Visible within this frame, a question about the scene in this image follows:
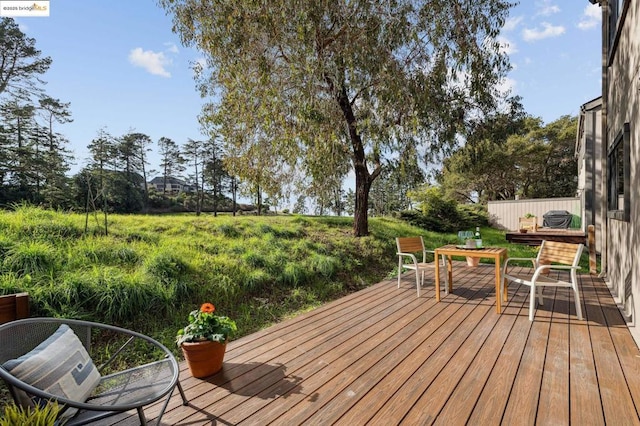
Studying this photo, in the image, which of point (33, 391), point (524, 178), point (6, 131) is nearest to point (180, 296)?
point (33, 391)

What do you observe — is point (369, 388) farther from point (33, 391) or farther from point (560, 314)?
point (560, 314)

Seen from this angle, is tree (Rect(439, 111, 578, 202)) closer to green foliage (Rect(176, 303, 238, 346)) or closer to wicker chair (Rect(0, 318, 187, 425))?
green foliage (Rect(176, 303, 238, 346))

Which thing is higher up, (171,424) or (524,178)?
(524,178)

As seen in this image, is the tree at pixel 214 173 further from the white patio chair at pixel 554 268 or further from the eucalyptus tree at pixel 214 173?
the white patio chair at pixel 554 268

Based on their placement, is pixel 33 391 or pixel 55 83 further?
pixel 55 83

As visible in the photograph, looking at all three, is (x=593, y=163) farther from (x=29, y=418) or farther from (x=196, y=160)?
(x=196, y=160)

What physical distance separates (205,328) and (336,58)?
181 inches

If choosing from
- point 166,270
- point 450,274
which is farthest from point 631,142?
point 166,270

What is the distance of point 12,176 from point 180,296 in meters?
19.5

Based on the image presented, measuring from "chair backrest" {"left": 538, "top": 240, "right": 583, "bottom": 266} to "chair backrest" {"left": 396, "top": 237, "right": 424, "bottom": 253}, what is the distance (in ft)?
4.87

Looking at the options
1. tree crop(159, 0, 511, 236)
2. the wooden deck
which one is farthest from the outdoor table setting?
Answer: tree crop(159, 0, 511, 236)

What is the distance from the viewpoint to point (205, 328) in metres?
2.29

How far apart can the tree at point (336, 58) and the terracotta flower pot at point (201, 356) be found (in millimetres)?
3964

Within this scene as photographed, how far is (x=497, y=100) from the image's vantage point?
7504 millimetres
